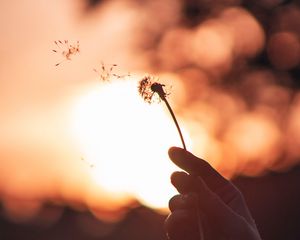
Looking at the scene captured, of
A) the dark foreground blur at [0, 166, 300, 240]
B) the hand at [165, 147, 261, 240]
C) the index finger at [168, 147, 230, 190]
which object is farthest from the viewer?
the dark foreground blur at [0, 166, 300, 240]

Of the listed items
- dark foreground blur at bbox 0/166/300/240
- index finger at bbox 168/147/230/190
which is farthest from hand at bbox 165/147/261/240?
dark foreground blur at bbox 0/166/300/240

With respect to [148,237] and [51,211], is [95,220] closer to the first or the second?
[51,211]

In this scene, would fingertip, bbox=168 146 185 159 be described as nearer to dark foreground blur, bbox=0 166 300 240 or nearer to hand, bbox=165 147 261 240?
hand, bbox=165 147 261 240

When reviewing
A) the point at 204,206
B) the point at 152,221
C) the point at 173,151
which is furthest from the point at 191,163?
the point at 152,221

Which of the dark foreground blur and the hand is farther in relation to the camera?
the dark foreground blur

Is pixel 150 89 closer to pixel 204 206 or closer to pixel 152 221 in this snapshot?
pixel 204 206

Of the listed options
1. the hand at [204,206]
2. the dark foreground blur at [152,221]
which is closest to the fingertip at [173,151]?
the hand at [204,206]

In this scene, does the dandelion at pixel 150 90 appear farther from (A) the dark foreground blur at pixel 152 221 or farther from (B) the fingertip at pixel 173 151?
(A) the dark foreground blur at pixel 152 221
